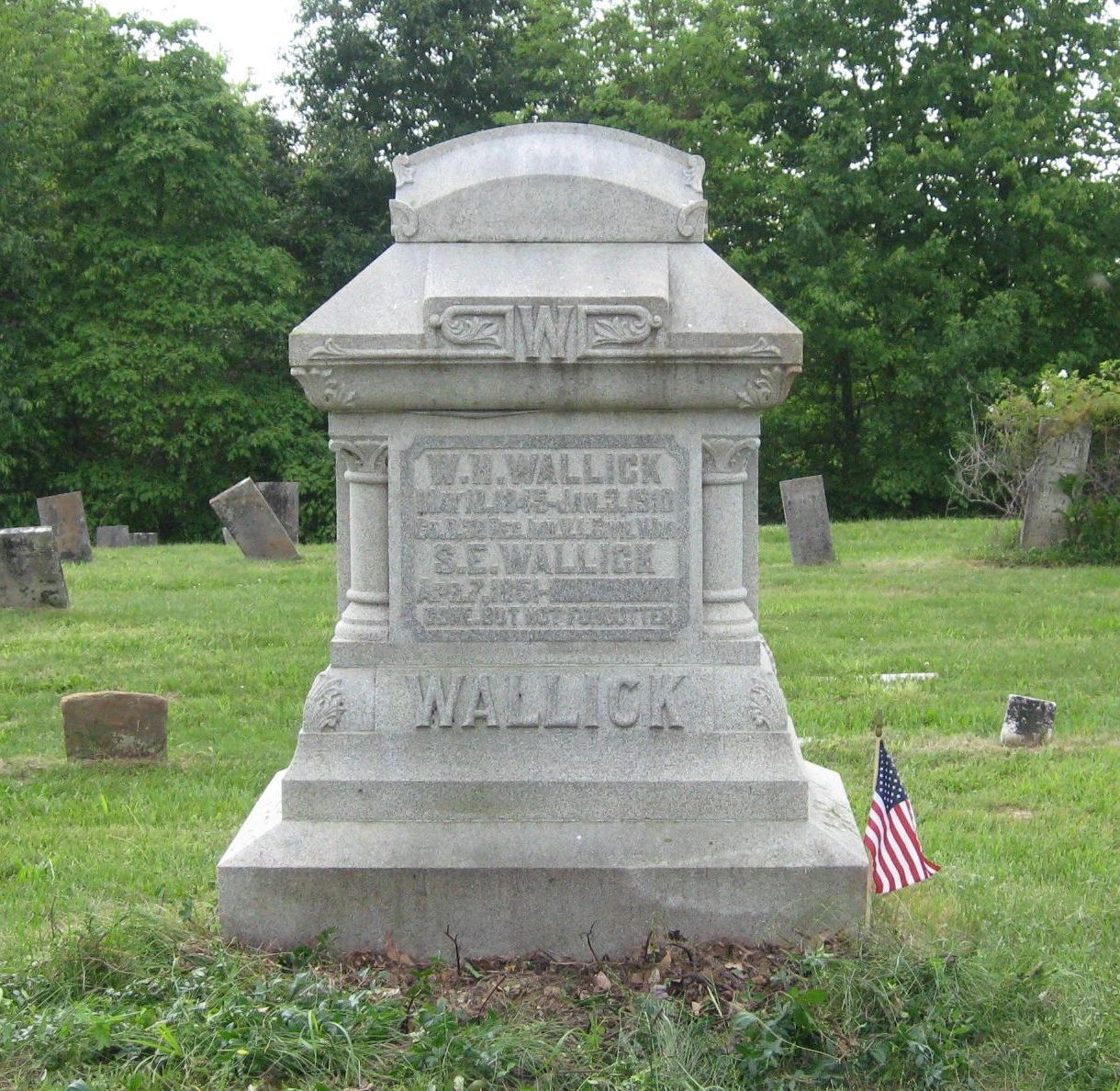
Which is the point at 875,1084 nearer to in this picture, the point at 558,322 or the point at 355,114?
the point at 558,322

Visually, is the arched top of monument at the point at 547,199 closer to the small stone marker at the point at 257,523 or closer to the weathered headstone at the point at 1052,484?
the weathered headstone at the point at 1052,484

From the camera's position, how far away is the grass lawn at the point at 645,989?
140 inches

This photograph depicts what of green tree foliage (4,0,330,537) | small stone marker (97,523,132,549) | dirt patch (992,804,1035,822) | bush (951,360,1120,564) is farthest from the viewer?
green tree foliage (4,0,330,537)

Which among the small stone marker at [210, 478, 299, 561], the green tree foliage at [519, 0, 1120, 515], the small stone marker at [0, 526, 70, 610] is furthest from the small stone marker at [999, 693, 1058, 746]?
the green tree foliage at [519, 0, 1120, 515]

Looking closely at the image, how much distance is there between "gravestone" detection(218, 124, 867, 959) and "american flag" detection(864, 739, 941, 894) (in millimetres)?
97

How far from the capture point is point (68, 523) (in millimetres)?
17359

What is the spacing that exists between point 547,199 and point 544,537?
3.35 feet

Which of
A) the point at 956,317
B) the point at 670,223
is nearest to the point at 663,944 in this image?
the point at 670,223

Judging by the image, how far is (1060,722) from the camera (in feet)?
24.9

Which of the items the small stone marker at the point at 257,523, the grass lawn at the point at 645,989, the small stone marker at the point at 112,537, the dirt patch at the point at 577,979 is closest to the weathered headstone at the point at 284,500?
the small stone marker at the point at 257,523

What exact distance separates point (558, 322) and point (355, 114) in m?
26.9

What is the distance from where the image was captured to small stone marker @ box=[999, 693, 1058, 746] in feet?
23.3

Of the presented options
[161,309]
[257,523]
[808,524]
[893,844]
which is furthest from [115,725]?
[161,309]

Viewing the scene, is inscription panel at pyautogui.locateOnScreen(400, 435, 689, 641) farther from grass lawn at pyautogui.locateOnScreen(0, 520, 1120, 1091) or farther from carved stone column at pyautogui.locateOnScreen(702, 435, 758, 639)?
grass lawn at pyautogui.locateOnScreen(0, 520, 1120, 1091)
